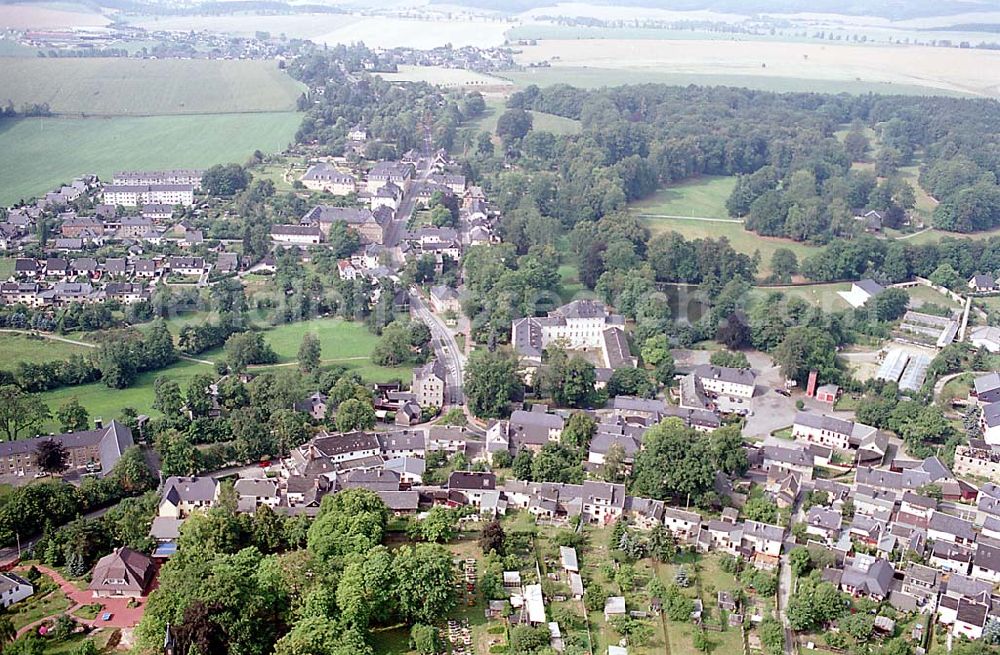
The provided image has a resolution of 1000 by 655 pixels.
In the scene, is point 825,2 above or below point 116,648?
above

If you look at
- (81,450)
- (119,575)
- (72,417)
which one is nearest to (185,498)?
(119,575)

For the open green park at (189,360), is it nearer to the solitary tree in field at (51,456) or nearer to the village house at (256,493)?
the solitary tree in field at (51,456)

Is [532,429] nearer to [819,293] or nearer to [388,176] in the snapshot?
[819,293]

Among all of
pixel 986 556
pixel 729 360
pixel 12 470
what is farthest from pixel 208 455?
pixel 986 556

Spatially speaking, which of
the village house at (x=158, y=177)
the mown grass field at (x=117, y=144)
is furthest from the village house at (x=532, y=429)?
the mown grass field at (x=117, y=144)

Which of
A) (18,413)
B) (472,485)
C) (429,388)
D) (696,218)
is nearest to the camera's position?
(472,485)

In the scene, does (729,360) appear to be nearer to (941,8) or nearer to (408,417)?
(408,417)
